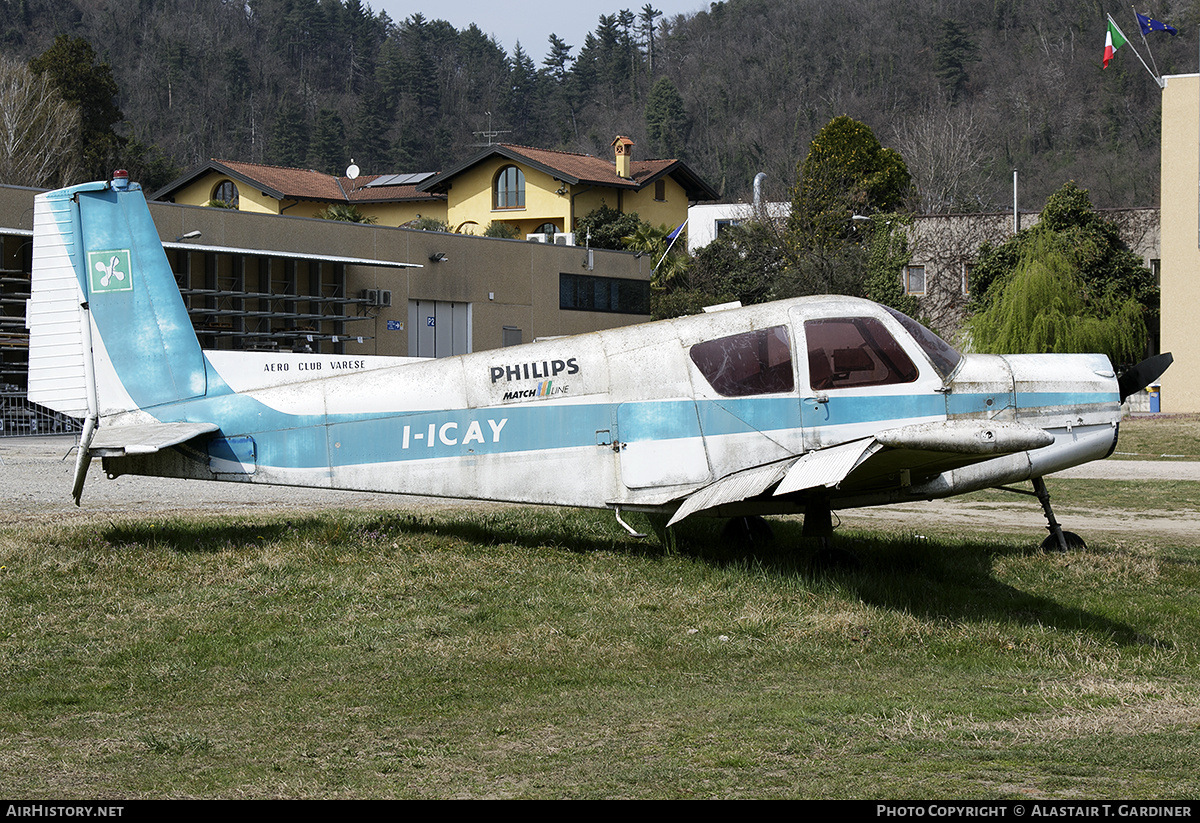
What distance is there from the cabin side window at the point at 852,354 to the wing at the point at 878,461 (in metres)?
0.53

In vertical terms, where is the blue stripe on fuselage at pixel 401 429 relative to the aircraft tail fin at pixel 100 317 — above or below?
below

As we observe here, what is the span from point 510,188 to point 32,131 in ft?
87.7

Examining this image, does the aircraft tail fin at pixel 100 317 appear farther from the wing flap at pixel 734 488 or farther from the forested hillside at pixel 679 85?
the forested hillside at pixel 679 85

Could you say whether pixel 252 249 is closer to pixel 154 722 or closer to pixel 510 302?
pixel 510 302

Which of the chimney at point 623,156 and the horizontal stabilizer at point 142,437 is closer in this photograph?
the horizontal stabilizer at point 142,437

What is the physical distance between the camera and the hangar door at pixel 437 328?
139ft

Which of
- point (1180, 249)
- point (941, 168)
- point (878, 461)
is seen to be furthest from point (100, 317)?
point (941, 168)

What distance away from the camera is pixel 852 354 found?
9969 millimetres

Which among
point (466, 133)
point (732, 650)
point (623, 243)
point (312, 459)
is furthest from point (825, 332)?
point (466, 133)

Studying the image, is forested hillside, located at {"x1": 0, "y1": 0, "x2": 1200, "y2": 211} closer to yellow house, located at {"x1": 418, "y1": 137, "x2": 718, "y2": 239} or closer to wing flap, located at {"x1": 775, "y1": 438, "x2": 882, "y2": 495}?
yellow house, located at {"x1": 418, "y1": 137, "x2": 718, "y2": 239}

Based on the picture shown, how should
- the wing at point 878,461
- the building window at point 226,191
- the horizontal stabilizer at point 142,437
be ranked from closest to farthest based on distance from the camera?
the wing at point 878,461 → the horizontal stabilizer at point 142,437 → the building window at point 226,191

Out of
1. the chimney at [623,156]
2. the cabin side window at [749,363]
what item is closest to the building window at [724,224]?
the chimney at [623,156]

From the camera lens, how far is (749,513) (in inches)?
408

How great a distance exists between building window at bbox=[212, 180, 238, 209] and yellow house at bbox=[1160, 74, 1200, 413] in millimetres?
49728
